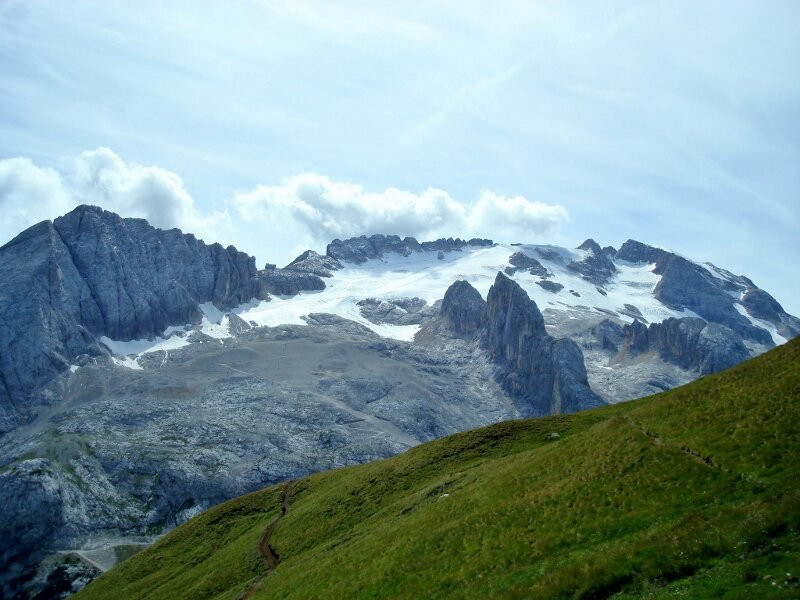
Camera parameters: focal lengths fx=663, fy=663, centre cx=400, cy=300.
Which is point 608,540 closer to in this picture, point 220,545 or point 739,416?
point 739,416

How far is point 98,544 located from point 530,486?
613ft

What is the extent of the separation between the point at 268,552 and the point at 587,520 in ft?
132

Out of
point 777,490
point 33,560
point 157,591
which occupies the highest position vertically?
point 777,490

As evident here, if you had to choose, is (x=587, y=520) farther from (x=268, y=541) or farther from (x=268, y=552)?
(x=268, y=541)

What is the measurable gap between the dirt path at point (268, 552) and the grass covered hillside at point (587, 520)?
32 cm

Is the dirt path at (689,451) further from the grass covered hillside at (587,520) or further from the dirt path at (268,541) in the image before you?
the dirt path at (268,541)

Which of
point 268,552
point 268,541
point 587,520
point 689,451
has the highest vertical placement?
point 689,451

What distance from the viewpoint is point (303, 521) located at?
7275cm

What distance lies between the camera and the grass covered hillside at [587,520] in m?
29.9

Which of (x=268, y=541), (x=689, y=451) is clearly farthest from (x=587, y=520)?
→ (x=268, y=541)

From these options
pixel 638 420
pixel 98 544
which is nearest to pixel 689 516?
pixel 638 420

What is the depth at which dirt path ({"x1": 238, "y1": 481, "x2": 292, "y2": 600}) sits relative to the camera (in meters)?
58.7

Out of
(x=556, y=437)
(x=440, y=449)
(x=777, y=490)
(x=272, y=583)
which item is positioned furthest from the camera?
(x=440, y=449)

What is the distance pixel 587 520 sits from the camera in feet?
128
